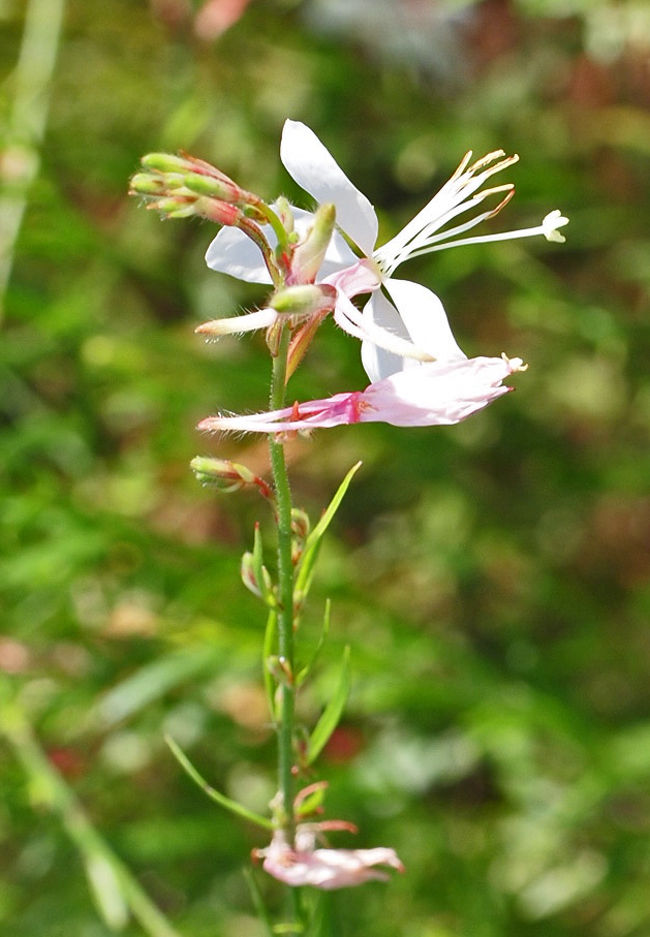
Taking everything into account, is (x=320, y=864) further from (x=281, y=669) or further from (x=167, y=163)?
(x=167, y=163)

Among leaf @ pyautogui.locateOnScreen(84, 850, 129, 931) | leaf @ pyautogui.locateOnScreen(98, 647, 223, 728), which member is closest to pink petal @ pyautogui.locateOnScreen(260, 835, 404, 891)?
leaf @ pyautogui.locateOnScreen(84, 850, 129, 931)

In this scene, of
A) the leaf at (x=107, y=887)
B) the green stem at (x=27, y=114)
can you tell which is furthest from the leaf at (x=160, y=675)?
the green stem at (x=27, y=114)

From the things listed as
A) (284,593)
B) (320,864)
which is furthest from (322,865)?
(284,593)

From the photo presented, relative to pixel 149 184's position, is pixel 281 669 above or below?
below

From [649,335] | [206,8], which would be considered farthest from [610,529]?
[206,8]

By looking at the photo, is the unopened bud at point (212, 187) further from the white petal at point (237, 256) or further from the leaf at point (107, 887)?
the leaf at point (107, 887)

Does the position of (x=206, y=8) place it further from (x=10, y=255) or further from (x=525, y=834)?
(x=525, y=834)
